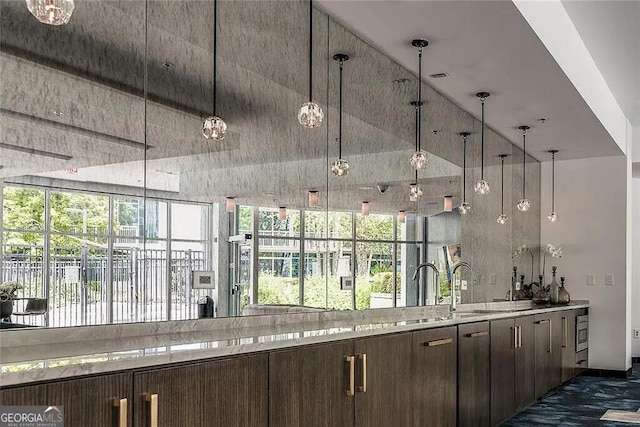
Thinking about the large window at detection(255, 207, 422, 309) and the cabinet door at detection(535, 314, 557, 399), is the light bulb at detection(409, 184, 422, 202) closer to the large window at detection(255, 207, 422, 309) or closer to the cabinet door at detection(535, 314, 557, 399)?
the large window at detection(255, 207, 422, 309)

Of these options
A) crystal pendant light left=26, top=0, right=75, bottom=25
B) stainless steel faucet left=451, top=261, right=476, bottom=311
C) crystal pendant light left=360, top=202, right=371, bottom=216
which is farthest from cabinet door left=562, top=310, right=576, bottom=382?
crystal pendant light left=26, top=0, right=75, bottom=25

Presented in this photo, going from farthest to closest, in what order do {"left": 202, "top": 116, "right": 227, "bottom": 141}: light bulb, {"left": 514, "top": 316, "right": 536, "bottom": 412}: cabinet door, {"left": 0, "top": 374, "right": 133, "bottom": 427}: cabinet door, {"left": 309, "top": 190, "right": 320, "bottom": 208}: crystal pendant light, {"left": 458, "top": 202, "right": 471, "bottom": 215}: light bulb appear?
{"left": 458, "top": 202, "right": 471, "bottom": 215}: light bulb, {"left": 514, "top": 316, "right": 536, "bottom": 412}: cabinet door, {"left": 309, "top": 190, "right": 320, "bottom": 208}: crystal pendant light, {"left": 202, "top": 116, "right": 227, "bottom": 141}: light bulb, {"left": 0, "top": 374, "right": 133, "bottom": 427}: cabinet door

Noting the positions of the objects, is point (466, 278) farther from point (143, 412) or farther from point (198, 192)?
→ point (143, 412)

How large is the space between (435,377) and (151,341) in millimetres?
2047

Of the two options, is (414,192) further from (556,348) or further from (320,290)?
(556,348)

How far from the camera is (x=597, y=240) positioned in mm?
7984

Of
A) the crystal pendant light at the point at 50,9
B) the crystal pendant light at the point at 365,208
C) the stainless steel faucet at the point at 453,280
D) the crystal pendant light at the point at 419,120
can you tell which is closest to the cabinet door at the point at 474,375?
the stainless steel faucet at the point at 453,280

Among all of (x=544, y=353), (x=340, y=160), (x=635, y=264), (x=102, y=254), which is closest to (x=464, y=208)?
(x=544, y=353)

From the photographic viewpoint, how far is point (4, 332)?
2072 mm

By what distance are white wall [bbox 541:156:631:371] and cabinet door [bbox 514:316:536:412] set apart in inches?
92.8

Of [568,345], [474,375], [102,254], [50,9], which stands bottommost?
[568,345]

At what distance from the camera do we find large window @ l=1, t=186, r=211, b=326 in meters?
2.21

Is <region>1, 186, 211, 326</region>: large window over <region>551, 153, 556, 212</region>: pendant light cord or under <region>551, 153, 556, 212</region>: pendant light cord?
under

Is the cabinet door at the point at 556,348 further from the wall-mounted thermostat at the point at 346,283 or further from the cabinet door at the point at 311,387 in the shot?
the cabinet door at the point at 311,387
